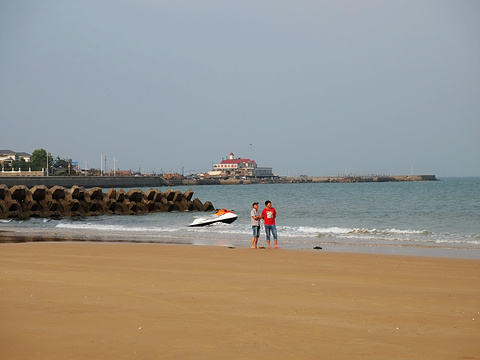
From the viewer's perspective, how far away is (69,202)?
140ft

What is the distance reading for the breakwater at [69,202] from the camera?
4134cm

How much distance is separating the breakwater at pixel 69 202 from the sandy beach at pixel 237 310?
26.9 meters

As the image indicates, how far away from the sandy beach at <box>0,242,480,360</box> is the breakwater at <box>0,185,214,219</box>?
2694 cm

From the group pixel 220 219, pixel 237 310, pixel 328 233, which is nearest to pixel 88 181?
pixel 220 219

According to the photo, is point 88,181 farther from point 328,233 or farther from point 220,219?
point 328,233

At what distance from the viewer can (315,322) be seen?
331 inches

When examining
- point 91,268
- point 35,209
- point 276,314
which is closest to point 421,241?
point 91,268

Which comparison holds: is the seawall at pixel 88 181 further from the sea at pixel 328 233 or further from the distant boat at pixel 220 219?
the distant boat at pixel 220 219

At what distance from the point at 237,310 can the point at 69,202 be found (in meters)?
35.6

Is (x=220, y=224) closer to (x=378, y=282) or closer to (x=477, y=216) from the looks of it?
(x=477, y=216)

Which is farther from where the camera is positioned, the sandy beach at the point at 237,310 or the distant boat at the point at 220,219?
the distant boat at the point at 220,219

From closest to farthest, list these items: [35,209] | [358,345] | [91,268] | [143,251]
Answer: [358,345]
[91,268]
[143,251]
[35,209]

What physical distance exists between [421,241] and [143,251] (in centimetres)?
1128

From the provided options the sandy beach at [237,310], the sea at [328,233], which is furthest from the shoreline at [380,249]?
the sandy beach at [237,310]
